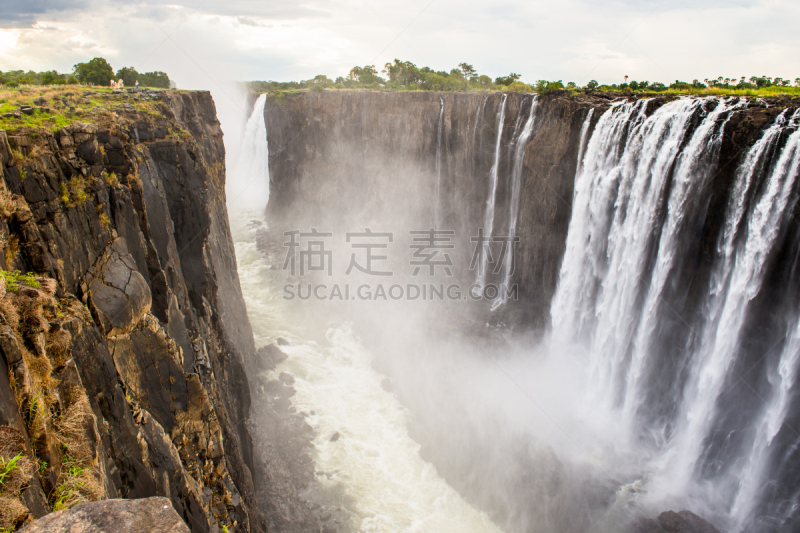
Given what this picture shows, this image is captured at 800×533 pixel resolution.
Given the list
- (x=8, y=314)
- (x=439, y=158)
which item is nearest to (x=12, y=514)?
(x=8, y=314)

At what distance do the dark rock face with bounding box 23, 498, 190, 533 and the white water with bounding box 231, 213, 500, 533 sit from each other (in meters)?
13.8

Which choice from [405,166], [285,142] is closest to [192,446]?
[405,166]

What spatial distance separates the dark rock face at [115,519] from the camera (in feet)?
10.4

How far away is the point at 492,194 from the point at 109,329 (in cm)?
2547

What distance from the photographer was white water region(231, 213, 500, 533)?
634 inches

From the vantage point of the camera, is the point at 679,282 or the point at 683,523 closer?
the point at 683,523

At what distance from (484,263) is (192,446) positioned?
2365 centimetres

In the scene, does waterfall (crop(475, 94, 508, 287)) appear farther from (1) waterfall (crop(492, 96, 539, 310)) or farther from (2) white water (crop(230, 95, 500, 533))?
(2) white water (crop(230, 95, 500, 533))

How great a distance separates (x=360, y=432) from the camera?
20.0m

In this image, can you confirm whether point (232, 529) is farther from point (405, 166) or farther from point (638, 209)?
point (405, 166)

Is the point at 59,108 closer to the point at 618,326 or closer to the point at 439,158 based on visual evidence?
the point at 618,326

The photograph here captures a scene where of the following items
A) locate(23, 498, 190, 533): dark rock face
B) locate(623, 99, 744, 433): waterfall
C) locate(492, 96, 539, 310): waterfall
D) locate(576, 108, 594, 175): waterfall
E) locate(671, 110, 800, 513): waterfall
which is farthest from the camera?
locate(492, 96, 539, 310): waterfall

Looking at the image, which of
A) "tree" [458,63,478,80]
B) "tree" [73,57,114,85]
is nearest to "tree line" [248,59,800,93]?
"tree" [458,63,478,80]

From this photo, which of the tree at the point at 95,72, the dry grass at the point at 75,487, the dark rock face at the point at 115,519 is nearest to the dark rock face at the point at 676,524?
the dark rock face at the point at 115,519
